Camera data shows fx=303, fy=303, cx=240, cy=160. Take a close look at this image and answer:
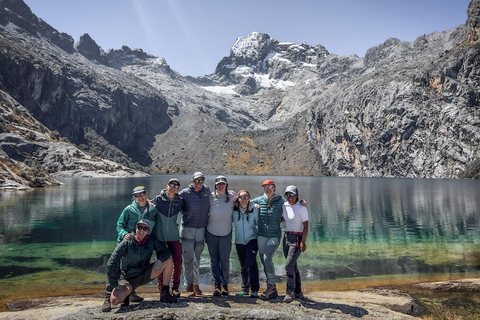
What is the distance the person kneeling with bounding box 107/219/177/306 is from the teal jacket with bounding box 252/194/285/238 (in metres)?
3.19

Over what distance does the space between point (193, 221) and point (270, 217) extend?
2.61 m

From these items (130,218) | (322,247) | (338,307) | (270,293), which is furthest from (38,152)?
(338,307)

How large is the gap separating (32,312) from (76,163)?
5514 inches

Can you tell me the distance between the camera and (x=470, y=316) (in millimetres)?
10047

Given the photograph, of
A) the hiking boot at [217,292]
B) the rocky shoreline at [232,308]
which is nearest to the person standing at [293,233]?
the rocky shoreline at [232,308]

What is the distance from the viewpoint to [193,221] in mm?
10258

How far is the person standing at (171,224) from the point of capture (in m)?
9.88

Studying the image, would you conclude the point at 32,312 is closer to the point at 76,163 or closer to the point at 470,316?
the point at 470,316

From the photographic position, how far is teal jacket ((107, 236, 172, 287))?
8.73 m

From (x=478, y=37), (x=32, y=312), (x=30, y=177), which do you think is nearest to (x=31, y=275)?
(x=32, y=312)

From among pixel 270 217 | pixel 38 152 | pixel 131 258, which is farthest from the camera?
pixel 38 152

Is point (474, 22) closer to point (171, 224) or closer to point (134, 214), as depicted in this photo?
point (171, 224)

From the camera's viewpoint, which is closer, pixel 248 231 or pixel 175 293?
pixel 175 293

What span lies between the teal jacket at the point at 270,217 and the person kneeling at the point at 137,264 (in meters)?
3.19
